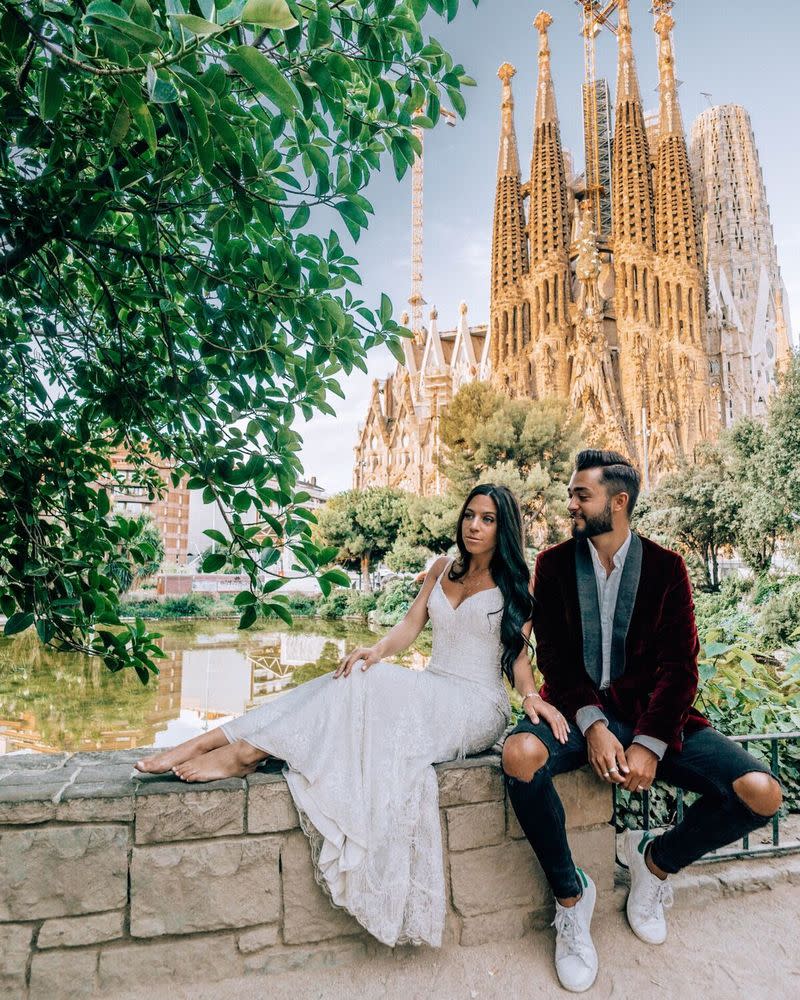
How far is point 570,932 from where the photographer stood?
6.62 feet

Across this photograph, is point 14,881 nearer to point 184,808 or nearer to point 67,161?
point 184,808

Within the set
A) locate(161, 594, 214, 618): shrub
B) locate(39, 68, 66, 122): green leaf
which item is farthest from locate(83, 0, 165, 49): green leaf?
locate(161, 594, 214, 618): shrub

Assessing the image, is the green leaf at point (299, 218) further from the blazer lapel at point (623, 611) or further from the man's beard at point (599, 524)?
the blazer lapel at point (623, 611)

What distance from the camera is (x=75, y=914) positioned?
6.03 feet

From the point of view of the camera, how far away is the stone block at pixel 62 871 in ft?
5.92

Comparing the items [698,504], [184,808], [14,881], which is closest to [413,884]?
[184,808]

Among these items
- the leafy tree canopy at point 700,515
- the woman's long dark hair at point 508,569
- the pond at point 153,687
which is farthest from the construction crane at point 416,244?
the woman's long dark hair at point 508,569

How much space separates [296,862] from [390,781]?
1.28 feet

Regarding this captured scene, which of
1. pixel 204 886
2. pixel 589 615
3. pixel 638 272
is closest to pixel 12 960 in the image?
pixel 204 886

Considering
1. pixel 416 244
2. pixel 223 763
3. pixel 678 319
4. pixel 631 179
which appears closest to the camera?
pixel 223 763

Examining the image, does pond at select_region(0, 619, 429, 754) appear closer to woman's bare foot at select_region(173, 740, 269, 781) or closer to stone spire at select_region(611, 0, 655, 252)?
woman's bare foot at select_region(173, 740, 269, 781)

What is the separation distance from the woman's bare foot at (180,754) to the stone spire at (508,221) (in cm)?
3283

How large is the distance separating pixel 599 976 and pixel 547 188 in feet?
114

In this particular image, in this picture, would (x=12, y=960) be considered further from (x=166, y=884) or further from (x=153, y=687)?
(x=153, y=687)
